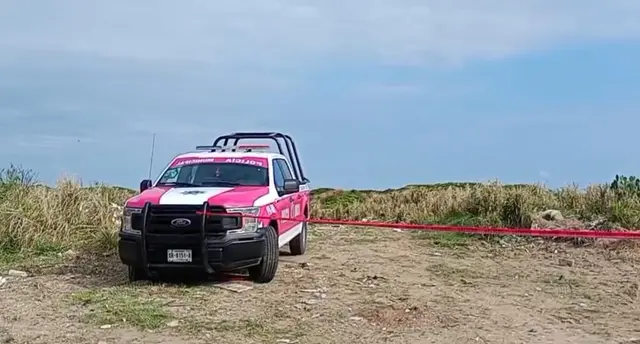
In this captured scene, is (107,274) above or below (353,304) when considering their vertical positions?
above

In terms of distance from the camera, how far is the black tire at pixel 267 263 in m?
9.40

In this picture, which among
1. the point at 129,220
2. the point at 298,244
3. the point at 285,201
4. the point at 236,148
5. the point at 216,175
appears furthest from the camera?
the point at 298,244

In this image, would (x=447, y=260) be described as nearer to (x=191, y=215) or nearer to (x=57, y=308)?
(x=191, y=215)


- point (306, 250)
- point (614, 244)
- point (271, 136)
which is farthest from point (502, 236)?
point (271, 136)

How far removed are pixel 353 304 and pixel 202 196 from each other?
2235 mm

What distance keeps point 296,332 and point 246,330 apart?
472 mm

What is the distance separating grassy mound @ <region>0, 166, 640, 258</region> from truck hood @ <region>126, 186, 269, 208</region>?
3.22 meters

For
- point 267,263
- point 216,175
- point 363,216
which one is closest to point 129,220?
point 216,175

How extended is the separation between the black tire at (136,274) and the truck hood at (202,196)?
31.7 inches

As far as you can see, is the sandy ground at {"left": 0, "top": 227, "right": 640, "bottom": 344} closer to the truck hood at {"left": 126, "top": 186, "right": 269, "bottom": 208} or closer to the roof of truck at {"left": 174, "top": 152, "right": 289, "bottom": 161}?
the truck hood at {"left": 126, "top": 186, "right": 269, "bottom": 208}

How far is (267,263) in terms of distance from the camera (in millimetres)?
9430

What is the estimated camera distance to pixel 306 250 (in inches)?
523

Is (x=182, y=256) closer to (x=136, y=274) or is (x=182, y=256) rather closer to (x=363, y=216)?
(x=136, y=274)

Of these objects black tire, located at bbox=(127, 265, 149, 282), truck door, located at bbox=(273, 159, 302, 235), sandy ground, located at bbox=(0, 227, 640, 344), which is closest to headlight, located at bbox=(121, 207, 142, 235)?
black tire, located at bbox=(127, 265, 149, 282)
